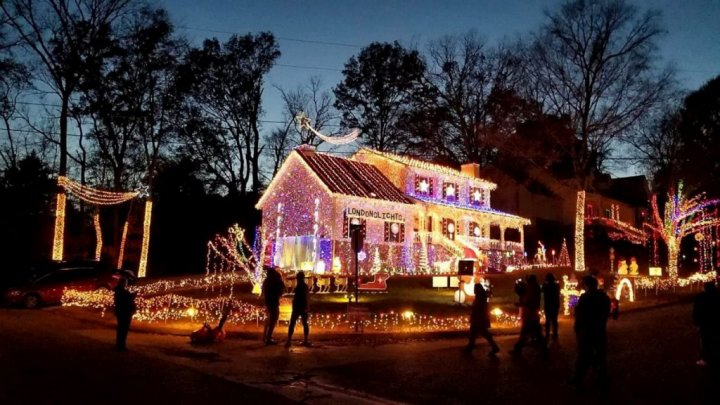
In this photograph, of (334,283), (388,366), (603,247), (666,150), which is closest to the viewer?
(388,366)

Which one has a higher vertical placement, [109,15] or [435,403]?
[109,15]

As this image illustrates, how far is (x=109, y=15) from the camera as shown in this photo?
3225cm

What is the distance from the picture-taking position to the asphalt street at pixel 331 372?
885 cm

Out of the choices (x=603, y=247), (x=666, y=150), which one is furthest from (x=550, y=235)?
(x=666, y=150)

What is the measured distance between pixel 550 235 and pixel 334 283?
1177 inches

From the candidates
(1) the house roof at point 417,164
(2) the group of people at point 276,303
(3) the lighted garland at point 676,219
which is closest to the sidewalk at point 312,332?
(2) the group of people at point 276,303

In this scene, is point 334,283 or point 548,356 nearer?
point 548,356

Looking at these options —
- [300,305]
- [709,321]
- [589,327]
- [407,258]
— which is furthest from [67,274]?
[709,321]

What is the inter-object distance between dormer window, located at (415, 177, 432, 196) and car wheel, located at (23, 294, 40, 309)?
20.0m

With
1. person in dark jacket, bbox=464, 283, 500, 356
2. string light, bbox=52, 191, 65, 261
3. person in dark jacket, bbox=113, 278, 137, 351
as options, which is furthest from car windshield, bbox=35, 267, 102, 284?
person in dark jacket, bbox=464, 283, 500, 356

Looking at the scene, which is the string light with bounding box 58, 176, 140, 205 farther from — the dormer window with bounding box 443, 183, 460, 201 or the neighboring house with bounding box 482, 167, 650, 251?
the neighboring house with bounding box 482, 167, 650, 251

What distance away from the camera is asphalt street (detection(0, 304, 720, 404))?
885 cm

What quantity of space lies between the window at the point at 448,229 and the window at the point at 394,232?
380 centimetres

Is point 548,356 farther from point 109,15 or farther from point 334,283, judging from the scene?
point 109,15
